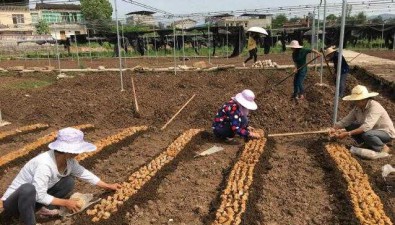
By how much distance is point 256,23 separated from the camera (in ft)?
113

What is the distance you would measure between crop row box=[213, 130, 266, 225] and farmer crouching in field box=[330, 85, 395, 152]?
4.13 ft

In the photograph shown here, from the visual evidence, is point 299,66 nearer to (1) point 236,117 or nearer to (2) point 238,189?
(1) point 236,117

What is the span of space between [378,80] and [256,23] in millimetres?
24901

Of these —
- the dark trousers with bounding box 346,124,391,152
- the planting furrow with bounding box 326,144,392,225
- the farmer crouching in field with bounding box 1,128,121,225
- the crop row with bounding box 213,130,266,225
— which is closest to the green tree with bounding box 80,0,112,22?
the crop row with bounding box 213,130,266,225

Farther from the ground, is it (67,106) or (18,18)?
(18,18)

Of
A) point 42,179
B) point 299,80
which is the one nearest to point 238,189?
point 42,179

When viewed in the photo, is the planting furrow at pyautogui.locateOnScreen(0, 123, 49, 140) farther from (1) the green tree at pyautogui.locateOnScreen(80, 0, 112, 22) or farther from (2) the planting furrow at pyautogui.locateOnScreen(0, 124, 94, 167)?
(1) the green tree at pyautogui.locateOnScreen(80, 0, 112, 22)

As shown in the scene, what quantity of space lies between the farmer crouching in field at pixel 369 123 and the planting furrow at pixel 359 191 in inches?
12.3

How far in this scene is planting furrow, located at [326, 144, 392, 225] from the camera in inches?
133

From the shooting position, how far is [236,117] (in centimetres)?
561

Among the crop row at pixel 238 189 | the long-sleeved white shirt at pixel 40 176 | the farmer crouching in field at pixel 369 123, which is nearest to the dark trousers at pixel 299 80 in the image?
the farmer crouching in field at pixel 369 123

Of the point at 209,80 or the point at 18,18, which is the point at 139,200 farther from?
the point at 18,18

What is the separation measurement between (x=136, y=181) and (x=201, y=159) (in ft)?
4.31

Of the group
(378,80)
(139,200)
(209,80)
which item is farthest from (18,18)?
(139,200)
